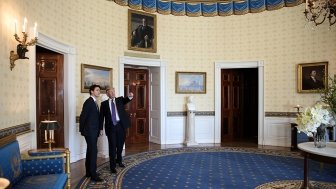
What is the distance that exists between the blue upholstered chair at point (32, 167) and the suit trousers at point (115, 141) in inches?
56.6

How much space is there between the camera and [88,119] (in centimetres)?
498

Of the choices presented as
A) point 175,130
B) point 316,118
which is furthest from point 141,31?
point 316,118

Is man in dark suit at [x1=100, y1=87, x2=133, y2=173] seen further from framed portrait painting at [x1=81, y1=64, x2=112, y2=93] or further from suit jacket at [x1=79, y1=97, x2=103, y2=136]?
framed portrait painting at [x1=81, y1=64, x2=112, y2=93]

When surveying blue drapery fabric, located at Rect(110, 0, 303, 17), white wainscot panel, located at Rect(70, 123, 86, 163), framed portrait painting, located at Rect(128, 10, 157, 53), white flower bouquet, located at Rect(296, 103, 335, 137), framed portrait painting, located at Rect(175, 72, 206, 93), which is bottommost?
white wainscot panel, located at Rect(70, 123, 86, 163)

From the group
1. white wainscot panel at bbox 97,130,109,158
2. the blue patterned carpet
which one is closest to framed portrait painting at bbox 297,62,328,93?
the blue patterned carpet

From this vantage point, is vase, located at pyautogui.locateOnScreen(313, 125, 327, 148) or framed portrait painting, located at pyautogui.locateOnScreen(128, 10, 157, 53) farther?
framed portrait painting, located at pyautogui.locateOnScreen(128, 10, 157, 53)

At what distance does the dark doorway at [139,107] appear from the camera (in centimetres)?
943

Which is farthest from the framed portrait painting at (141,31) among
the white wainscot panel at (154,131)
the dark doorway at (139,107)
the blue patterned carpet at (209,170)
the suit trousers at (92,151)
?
the suit trousers at (92,151)

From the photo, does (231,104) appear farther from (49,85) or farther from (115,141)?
(49,85)

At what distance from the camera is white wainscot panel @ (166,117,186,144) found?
9258 millimetres

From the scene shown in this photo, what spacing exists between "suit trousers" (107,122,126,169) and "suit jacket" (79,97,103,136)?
2.18 ft

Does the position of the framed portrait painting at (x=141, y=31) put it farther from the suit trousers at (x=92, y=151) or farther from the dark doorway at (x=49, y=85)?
the suit trousers at (x=92, y=151)

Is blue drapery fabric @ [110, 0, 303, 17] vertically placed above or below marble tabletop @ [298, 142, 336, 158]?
above

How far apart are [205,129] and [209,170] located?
381 cm
